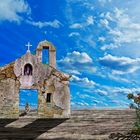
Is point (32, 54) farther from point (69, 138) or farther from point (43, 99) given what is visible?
point (69, 138)

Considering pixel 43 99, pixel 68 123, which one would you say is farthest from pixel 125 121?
pixel 43 99

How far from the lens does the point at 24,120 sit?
1966cm

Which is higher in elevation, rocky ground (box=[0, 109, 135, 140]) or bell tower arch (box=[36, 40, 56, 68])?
bell tower arch (box=[36, 40, 56, 68])

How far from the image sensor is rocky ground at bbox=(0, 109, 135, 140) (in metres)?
16.7

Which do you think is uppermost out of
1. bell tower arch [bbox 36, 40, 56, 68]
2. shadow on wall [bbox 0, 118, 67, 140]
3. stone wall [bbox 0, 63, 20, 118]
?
bell tower arch [bbox 36, 40, 56, 68]

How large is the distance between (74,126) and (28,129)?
198 centimetres

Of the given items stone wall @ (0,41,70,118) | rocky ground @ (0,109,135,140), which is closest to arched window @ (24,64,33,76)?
stone wall @ (0,41,70,118)

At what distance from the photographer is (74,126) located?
1803 cm

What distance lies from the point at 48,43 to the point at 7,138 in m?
6.42

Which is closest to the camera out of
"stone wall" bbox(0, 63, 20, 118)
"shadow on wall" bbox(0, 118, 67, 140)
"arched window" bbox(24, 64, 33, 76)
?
"shadow on wall" bbox(0, 118, 67, 140)

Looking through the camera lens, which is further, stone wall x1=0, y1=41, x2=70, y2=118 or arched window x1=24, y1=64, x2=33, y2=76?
arched window x1=24, y1=64, x2=33, y2=76

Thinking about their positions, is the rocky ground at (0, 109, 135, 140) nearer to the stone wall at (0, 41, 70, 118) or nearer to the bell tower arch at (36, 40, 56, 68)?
the stone wall at (0, 41, 70, 118)

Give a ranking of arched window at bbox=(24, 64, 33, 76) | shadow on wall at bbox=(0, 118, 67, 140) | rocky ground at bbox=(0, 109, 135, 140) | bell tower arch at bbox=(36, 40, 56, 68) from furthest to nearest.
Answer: bell tower arch at bbox=(36, 40, 56, 68)
arched window at bbox=(24, 64, 33, 76)
shadow on wall at bbox=(0, 118, 67, 140)
rocky ground at bbox=(0, 109, 135, 140)

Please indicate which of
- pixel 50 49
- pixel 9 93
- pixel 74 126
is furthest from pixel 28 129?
pixel 50 49
